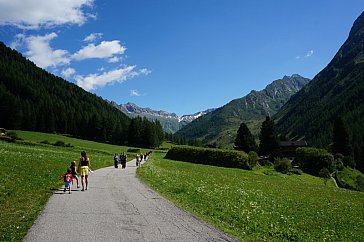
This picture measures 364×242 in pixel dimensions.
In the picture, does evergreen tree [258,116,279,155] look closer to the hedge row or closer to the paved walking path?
the hedge row

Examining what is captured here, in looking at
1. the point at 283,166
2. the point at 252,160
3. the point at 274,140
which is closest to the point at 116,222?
the point at 252,160

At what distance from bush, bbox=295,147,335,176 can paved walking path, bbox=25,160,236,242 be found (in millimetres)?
73145

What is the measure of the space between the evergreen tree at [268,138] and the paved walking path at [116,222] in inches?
3808

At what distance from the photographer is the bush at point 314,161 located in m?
79.7

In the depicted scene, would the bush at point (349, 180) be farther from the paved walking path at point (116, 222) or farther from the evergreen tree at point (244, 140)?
the paved walking path at point (116, 222)

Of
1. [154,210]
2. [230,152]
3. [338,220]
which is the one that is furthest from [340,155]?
[154,210]

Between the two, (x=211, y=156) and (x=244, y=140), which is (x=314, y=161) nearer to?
(x=211, y=156)

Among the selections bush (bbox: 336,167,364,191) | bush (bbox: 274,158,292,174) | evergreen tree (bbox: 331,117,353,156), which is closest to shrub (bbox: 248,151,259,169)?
bush (bbox: 274,158,292,174)

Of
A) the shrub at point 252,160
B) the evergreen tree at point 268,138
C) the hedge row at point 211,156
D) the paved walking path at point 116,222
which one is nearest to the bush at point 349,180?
the shrub at point 252,160

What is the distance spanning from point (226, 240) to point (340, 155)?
100 meters

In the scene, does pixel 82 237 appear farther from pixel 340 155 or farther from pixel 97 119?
pixel 97 119

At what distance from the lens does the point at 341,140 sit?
349 feet

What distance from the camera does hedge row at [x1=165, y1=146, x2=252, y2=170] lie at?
68.6 meters

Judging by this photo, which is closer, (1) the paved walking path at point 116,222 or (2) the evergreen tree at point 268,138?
(1) the paved walking path at point 116,222
